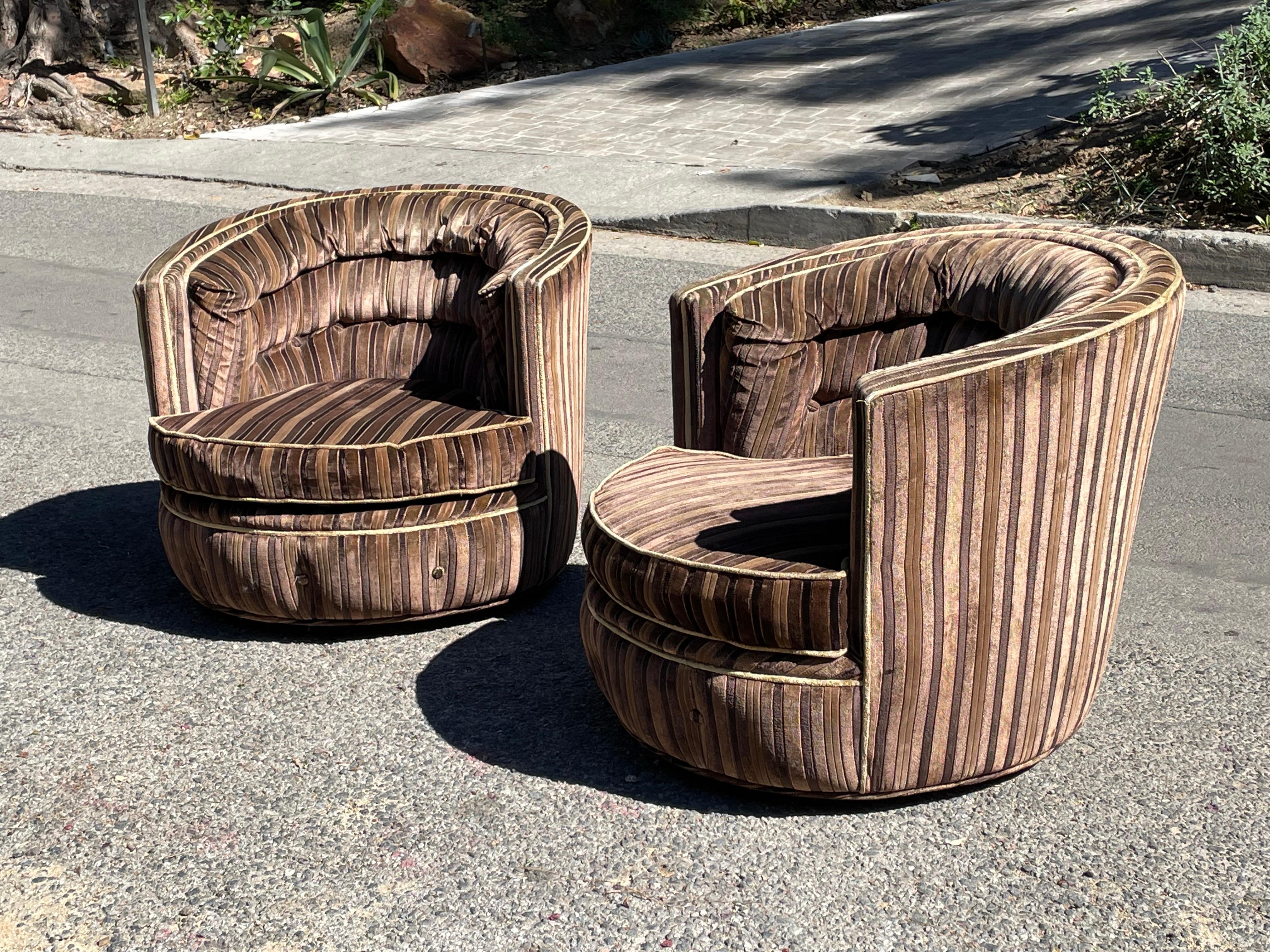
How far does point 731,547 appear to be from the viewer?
3.00 m

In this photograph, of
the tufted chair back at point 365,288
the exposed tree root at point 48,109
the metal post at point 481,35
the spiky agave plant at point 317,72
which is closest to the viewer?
the tufted chair back at point 365,288

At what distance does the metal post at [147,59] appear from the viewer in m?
11.7

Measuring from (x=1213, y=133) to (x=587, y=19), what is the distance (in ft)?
25.2

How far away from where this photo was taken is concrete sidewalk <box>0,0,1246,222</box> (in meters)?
9.38

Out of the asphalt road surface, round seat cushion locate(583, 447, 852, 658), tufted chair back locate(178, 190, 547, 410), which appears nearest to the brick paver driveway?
tufted chair back locate(178, 190, 547, 410)

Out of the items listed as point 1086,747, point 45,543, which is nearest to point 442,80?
point 45,543

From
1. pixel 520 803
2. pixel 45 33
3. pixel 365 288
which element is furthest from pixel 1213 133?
pixel 45 33

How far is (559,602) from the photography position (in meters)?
4.15

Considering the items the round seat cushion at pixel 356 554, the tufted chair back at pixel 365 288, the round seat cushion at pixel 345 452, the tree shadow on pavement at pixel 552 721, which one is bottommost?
the tree shadow on pavement at pixel 552 721

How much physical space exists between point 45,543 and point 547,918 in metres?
2.72

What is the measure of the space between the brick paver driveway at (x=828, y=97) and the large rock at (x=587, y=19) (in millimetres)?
913

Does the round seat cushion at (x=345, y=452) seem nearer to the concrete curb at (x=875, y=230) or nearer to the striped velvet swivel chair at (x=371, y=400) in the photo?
the striped velvet swivel chair at (x=371, y=400)

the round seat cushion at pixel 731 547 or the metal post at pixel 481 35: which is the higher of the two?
the metal post at pixel 481 35

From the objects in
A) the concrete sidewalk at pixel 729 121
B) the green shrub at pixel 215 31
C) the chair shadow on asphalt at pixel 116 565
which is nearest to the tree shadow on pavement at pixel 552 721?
the chair shadow on asphalt at pixel 116 565
